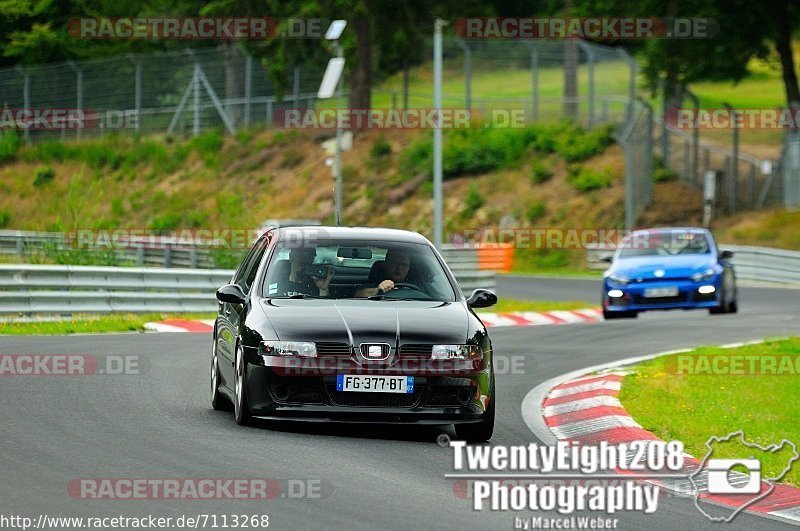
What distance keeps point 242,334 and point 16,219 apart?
48.6m

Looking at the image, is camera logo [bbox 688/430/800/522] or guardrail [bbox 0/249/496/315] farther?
guardrail [bbox 0/249/496/315]

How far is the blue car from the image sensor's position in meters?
24.9

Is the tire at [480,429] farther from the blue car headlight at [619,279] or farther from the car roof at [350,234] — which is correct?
the blue car headlight at [619,279]

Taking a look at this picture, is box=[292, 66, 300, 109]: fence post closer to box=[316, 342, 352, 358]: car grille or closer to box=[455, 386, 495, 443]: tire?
box=[455, 386, 495, 443]: tire

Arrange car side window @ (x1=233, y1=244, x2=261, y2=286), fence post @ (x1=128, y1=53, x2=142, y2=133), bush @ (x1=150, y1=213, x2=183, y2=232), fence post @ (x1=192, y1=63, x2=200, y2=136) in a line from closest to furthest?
car side window @ (x1=233, y1=244, x2=261, y2=286) < bush @ (x1=150, y1=213, x2=183, y2=232) < fence post @ (x1=192, y1=63, x2=200, y2=136) < fence post @ (x1=128, y1=53, x2=142, y2=133)

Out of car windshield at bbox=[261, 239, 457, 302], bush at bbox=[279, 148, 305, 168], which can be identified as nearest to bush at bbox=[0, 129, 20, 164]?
bush at bbox=[279, 148, 305, 168]

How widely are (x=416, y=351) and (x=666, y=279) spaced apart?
14.3 m

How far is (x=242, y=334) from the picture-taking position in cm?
1161

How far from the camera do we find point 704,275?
25125 mm

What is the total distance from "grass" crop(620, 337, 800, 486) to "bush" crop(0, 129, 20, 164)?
156ft

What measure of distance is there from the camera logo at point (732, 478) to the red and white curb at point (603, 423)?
5 centimetres

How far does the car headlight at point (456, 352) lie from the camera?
11.1 metres

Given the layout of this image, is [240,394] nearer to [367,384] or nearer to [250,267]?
[367,384]

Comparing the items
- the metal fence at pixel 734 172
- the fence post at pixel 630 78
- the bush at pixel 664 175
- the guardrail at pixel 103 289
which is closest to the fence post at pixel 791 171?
the metal fence at pixel 734 172
